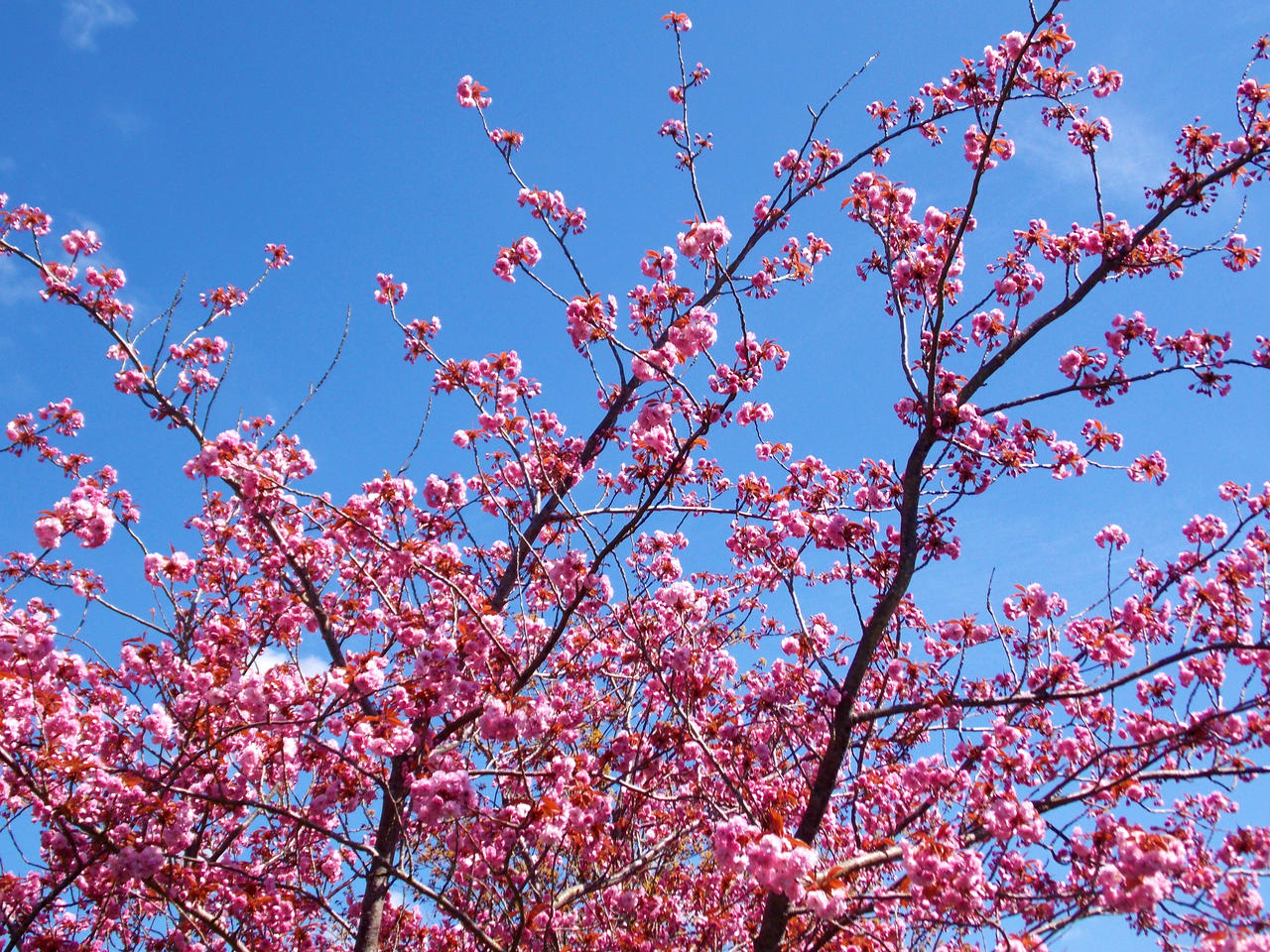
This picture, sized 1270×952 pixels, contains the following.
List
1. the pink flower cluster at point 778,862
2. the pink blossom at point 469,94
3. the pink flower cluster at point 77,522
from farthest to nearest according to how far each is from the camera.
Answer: the pink blossom at point 469,94
the pink flower cluster at point 77,522
the pink flower cluster at point 778,862

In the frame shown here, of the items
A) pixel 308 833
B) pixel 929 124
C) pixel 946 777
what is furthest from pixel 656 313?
pixel 308 833

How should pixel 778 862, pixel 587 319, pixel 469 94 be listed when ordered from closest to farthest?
1. pixel 778 862
2. pixel 587 319
3. pixel 469 94

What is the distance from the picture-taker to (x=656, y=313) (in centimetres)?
580

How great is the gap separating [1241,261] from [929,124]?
2812 mm

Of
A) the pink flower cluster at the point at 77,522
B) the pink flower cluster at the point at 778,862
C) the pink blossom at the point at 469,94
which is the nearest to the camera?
the pink flower cluster at the point at 778,862

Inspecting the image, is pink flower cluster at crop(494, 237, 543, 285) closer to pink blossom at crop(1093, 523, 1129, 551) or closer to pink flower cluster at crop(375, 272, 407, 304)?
pink flower cluster at crop(375, 272, 407, 304)

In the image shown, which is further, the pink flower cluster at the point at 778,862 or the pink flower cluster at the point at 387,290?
the pink flower cluster at the point at 387,290

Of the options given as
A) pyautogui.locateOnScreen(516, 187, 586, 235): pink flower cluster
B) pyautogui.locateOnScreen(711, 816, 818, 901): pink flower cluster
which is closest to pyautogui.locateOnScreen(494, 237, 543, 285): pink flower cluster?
pyautogui.locateOnScreen(516, 187, 586, 235): pink flower cluster

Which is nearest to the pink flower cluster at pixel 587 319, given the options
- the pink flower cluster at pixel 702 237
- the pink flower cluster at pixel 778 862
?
the pink flower cluster at pixel 702 237

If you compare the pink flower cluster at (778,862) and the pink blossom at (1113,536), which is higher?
the pink blossom at (1113,536)

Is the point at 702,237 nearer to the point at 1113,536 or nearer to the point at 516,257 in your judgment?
the point at 516,257

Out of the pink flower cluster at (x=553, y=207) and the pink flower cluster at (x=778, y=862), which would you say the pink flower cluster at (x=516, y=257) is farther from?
the pink flower cluster at (x=778, y=862)

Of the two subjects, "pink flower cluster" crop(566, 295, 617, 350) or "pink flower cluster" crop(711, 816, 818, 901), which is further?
"pink flower cluster" crop(566, 295, 617, 350)

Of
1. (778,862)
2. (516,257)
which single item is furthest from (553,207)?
(778,862)
